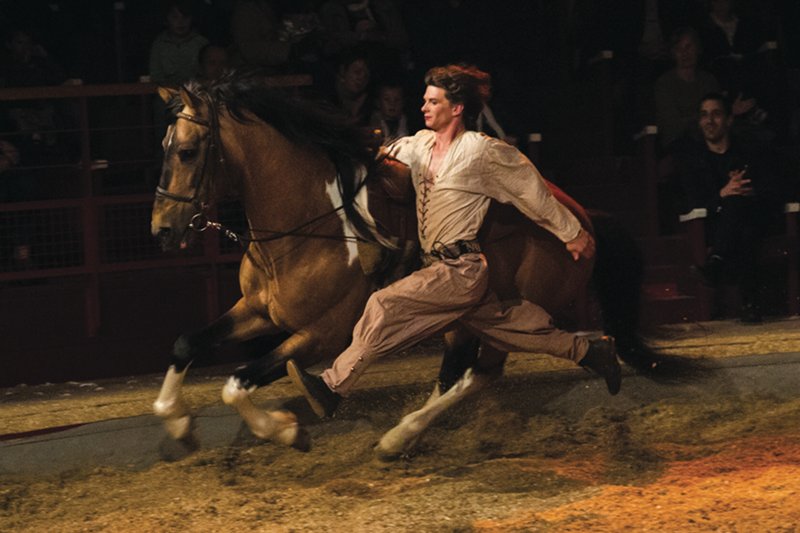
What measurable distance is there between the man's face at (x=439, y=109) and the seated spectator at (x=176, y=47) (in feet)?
10.8

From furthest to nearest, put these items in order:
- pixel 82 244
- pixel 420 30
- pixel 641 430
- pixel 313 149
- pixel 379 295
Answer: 1. pixel 420 30
2. pixel 82 244
3. pixel 641 430
4. pixel 313 149
5. pixel 379 295

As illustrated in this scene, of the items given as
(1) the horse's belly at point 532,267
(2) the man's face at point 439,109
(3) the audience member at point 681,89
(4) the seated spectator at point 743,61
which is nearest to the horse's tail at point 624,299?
(1) the horse's belly at point 532,267

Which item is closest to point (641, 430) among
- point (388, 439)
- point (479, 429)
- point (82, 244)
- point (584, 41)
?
point (479, 429)

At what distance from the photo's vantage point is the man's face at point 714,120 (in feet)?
28.9

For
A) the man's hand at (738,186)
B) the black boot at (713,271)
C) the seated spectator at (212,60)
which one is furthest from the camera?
the black boot at (713,271)

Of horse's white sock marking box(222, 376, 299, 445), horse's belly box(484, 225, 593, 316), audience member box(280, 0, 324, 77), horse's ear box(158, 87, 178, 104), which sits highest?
audience member box(280, 0, 324, 77)

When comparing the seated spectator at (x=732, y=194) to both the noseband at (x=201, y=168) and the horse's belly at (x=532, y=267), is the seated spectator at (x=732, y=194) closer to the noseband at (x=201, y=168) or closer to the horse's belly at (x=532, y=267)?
the horse's belly at (x=532, y=267)

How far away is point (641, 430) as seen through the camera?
6.67 metres

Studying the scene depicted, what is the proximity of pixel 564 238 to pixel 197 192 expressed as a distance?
64.4 inches

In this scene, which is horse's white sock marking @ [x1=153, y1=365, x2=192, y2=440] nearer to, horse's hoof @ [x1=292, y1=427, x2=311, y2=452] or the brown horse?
the brown horse

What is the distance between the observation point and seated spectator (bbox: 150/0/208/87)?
891 cm

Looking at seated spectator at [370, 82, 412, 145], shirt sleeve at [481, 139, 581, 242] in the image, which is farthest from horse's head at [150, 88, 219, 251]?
seated spectator at [370, 82, 412, 145]

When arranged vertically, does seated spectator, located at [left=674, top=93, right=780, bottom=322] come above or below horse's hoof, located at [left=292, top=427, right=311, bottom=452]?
above

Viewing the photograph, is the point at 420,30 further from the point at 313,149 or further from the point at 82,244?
the point at 313,149
